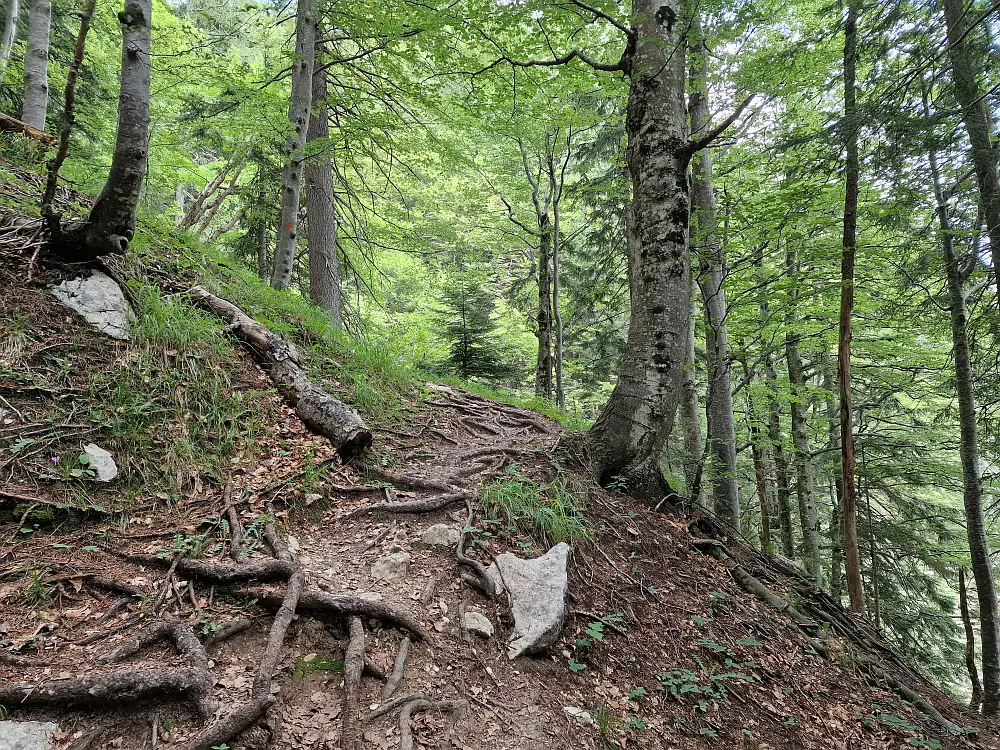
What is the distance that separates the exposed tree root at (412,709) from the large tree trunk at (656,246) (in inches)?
117

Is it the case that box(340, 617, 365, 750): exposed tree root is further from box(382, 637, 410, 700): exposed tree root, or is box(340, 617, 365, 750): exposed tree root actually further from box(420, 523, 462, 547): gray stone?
box(420, 523, 462, 547): gray stone

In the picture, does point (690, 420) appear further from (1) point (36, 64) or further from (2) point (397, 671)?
(1) point (36, 64)

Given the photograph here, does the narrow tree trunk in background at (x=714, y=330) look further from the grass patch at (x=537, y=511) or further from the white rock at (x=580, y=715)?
the white rock at (x=580, y=715)

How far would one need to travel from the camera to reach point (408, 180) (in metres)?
11.1

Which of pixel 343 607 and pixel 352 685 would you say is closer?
pixel 352 685

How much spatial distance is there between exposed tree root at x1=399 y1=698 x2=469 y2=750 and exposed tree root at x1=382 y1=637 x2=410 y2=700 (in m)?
0.12

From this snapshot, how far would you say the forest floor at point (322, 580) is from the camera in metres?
2.30

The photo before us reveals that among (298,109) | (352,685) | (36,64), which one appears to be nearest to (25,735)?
(352,685)

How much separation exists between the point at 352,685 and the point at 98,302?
3937 mm

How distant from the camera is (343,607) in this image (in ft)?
8.91

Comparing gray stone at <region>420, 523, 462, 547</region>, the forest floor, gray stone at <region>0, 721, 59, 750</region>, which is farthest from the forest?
gray stone at <region>0, 721, 59, 750</region>

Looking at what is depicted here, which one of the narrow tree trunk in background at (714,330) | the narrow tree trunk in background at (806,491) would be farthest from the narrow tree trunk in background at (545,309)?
the narrow tree trunk in background at (806,491)

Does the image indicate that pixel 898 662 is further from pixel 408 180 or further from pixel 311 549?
pixel 408 180

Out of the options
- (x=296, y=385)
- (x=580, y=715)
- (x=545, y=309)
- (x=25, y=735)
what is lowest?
(x=580, y=715)
